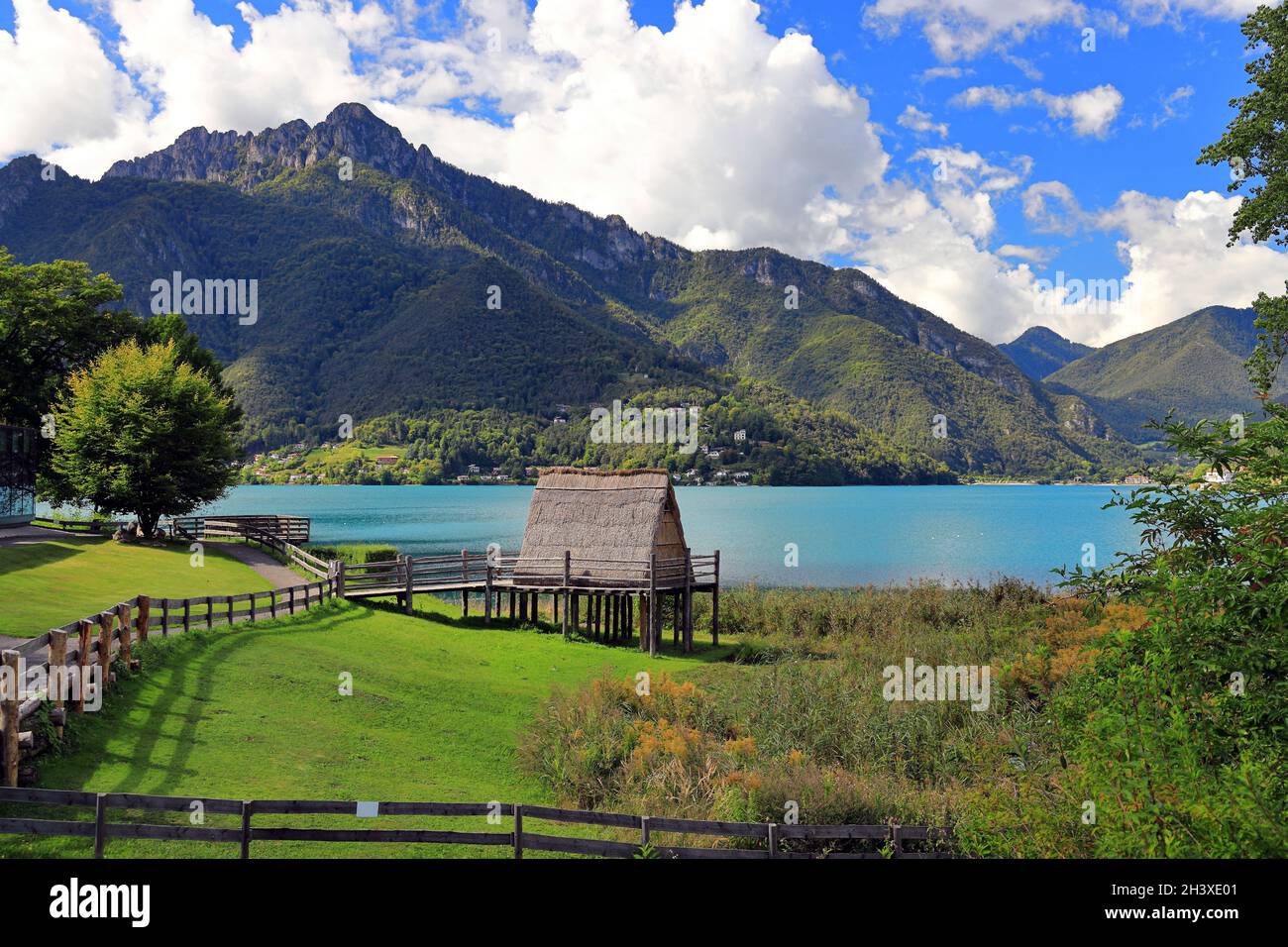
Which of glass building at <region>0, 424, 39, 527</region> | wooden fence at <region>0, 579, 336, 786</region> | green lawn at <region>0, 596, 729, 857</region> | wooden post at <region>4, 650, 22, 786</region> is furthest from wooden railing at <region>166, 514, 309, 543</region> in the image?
wooden post at <region>4, 650, 22, 786</region>

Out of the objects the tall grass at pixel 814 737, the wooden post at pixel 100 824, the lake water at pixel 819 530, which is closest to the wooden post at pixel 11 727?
the wooden post at pixel 100 824

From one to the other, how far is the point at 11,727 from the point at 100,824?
99.1 inches

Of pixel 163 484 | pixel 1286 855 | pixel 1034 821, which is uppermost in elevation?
pixel 163 484

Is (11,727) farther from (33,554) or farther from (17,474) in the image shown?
(17,474)

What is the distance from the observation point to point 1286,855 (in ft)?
21.4

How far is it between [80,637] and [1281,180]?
80.7 feet

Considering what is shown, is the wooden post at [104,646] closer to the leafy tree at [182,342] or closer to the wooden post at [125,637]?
the wooden post at [125,637]

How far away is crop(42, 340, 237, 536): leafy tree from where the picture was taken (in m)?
39.3

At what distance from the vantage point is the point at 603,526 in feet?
101

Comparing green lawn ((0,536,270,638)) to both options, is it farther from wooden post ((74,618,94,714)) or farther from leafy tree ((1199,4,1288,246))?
leafy tree ((1199,4,1288,246))

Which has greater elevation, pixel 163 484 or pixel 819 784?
pixel 163 484
